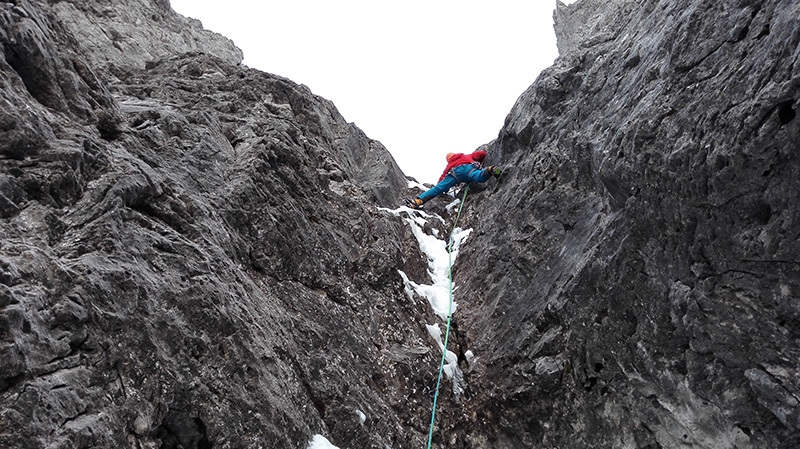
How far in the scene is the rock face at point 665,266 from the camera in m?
5.64

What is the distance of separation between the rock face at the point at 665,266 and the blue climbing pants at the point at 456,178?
17.1ft

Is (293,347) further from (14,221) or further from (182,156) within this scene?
(182,156)

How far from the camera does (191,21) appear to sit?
85.3ft

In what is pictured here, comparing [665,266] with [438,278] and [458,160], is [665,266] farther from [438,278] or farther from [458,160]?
[458,160]

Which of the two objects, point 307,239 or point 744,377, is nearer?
point 744,377

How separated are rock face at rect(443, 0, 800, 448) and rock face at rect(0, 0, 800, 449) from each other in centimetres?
3

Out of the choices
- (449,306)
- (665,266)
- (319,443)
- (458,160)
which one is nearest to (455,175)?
(458,160)

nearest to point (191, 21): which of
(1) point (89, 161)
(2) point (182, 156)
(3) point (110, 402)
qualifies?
(2) point (182, 156)

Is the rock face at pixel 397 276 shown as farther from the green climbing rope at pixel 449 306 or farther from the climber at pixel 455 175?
the climber at pixel 455 175

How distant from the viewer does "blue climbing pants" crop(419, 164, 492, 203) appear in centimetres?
1596

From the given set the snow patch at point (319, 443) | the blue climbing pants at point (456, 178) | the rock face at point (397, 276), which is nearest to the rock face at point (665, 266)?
the rock face at point (397, 276)

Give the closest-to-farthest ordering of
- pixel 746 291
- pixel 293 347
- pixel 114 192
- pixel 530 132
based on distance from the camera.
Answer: pixel 746 291
pixel 114 192
pixel 293 347
pixel 530 132

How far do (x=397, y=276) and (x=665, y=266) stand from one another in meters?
5.52

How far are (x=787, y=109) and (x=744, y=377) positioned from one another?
3363 mm
